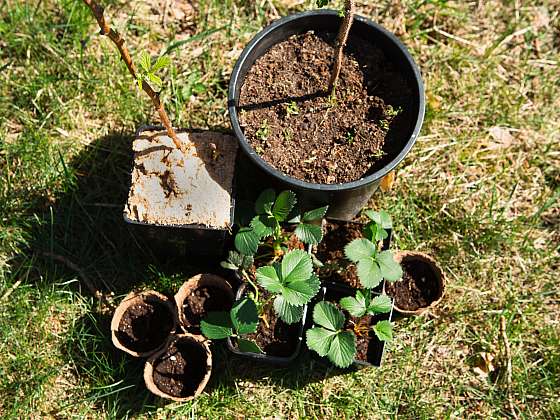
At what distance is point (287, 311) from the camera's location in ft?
5.96

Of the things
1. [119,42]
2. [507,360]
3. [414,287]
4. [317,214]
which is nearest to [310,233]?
[317,214]

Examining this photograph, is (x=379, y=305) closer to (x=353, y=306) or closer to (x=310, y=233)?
(x=353, y=306)

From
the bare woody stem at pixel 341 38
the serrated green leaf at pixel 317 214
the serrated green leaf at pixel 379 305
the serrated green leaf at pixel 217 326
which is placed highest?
the bare woody stem at pixel 341 38

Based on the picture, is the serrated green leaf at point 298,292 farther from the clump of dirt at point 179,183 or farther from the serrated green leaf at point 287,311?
the clump of dirt at point 179,183

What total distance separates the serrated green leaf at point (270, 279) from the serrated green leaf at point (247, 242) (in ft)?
0.35

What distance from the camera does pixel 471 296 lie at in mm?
2346

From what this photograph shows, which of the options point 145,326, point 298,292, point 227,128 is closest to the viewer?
point 298,292

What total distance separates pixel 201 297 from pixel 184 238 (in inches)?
9.3

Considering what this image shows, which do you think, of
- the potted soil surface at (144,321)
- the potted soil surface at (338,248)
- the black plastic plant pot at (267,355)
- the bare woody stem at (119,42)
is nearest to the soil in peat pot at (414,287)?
the potted soil surface at (338,248)

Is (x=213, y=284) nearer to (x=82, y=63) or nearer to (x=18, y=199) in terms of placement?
(x=18, y=199)

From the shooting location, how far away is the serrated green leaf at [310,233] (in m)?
1.91

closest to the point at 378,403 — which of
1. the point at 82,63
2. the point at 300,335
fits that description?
the point at 300,335

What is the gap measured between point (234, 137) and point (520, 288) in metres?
1.25

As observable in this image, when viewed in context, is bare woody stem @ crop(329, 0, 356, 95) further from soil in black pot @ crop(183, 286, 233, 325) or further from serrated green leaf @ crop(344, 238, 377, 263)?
soil in black pot @ crop(183, 286, 233, 325)
